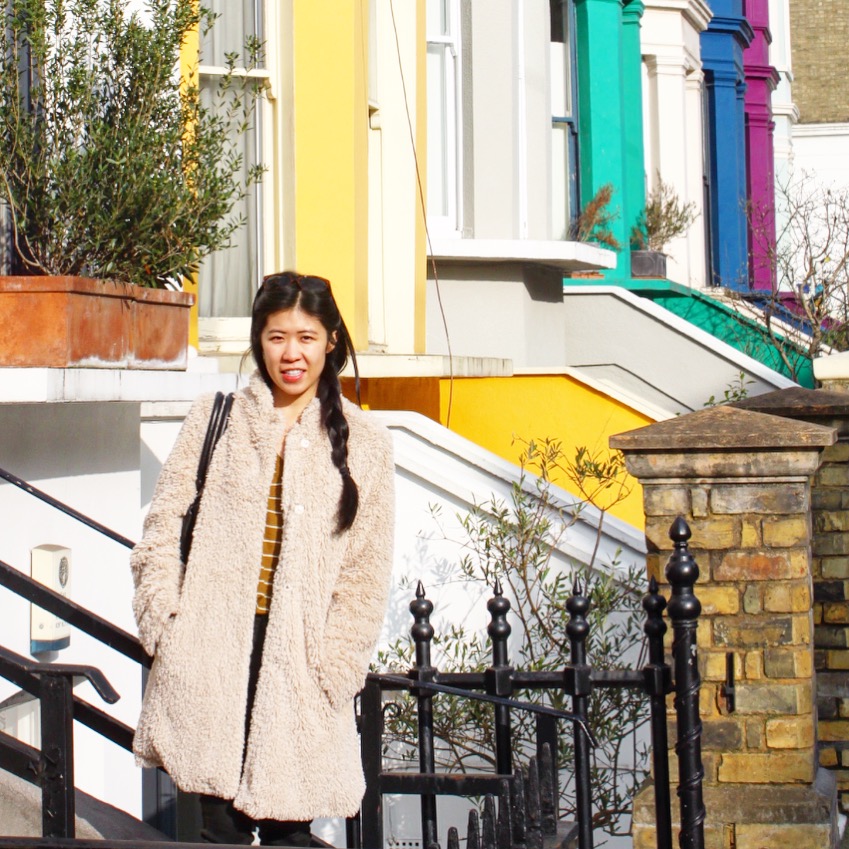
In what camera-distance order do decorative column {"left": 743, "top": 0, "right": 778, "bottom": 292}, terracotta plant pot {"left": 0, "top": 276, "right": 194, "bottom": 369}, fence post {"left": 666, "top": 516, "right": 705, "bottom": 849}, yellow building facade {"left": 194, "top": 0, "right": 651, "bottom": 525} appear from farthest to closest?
1. decorative column {"left": 743, "top": 0, "right": 778, "bottom": 292}
2. yellow building facade {"left": 194, "top": 0, "right": 651, "bottom": 525}
3. terracotta plant pot {"left": 0, "top": 276, "right": 194, "bottom": 369}
4. fence post {"left": 666, "top": 516, "right": 705, "bottom": 849}

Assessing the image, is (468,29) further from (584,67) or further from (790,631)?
(790,631)

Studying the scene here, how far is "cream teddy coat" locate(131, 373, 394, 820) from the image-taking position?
327 cm

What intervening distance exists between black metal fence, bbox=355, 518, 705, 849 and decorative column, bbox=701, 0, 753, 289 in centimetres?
1282

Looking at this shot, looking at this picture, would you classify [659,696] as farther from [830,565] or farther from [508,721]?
[830,565]

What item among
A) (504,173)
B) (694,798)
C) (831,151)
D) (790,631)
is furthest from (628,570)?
(831,151)

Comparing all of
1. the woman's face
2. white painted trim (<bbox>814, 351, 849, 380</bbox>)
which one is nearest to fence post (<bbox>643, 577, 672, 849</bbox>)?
the woman's face

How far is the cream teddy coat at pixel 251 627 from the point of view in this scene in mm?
3271

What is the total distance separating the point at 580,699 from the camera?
4062mm

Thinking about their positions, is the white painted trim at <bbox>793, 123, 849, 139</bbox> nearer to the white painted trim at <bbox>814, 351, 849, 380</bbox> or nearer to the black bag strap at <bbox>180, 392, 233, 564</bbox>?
the white painted trim at <bbox>814, 351, 849, 380</bbox>

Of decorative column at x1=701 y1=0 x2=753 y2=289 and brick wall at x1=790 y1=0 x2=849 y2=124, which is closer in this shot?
decorative column at x1=701 y1=0 x2=753 y2=289

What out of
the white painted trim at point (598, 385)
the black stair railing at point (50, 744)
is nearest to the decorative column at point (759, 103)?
the white painted trim at point (598, 385)

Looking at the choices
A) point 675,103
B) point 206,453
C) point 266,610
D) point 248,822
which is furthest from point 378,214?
point 675,103

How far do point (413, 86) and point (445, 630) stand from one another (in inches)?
145

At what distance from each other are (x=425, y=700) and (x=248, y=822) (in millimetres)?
803
